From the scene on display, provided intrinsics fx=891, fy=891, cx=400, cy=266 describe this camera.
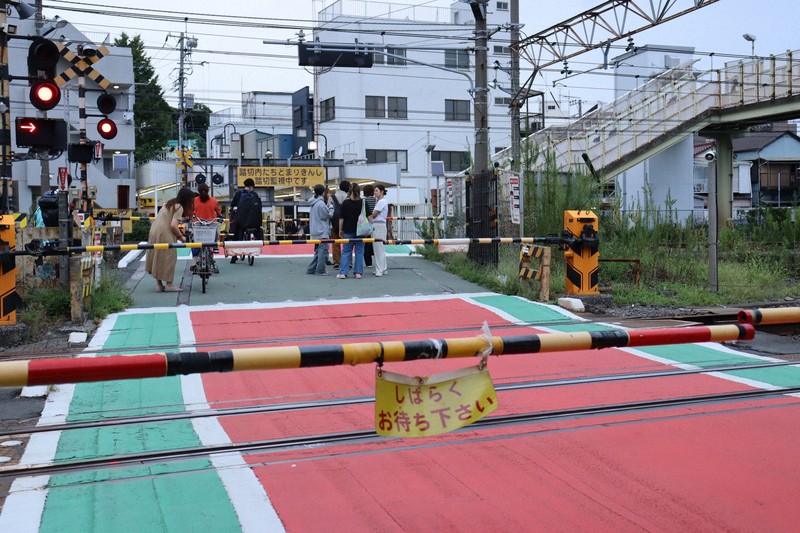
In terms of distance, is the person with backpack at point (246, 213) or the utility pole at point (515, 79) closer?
the person with backpack at point (246, 213)

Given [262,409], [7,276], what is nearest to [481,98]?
[7,276]

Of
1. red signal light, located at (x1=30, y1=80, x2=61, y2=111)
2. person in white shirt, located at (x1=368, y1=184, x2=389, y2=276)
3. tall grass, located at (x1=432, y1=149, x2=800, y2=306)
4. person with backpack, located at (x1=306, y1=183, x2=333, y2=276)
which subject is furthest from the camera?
person with backpack, located at (x1=306, y1=183, x2=333, y2=276)

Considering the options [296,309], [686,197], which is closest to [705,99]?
[686,197]

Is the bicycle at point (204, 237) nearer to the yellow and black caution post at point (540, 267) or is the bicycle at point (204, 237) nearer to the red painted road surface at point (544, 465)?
the yellow and black caution post at point (540, 267)

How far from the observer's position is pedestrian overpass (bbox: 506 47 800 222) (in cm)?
2617

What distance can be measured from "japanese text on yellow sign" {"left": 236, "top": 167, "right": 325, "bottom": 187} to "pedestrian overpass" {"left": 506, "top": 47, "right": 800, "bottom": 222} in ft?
38.4

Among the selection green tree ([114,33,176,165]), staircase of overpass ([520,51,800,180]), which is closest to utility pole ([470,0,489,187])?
staircase of overpass ([520,51,800,180])

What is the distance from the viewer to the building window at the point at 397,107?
53875mm

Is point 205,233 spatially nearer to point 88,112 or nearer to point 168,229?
point 168,229

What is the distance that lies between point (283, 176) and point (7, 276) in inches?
1122

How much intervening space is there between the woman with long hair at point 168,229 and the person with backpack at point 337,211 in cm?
318

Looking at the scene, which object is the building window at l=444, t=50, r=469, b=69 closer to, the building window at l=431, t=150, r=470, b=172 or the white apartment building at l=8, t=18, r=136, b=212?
the building window at l=431, t=150, r=470, b=172

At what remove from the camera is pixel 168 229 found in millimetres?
14359

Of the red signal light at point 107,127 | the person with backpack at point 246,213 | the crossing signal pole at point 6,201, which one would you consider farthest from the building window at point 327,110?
the crossing signal pole at point 6,201
